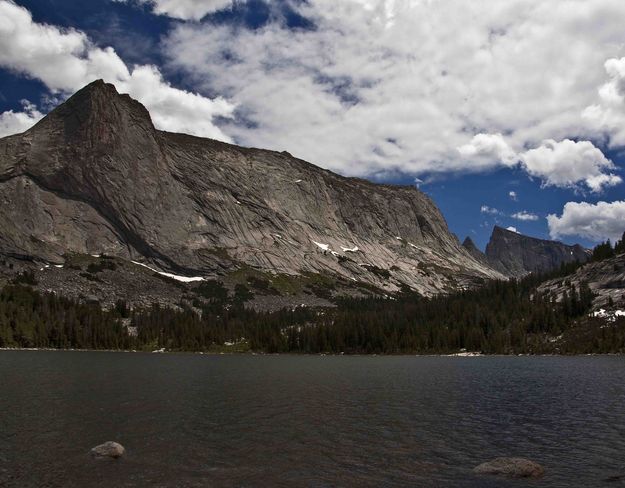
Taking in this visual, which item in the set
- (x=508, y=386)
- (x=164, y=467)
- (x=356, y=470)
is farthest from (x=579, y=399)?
(x=164, y=467)

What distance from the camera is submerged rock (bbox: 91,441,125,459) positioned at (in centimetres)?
3931

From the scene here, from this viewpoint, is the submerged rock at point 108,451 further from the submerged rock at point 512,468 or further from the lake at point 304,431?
the submerged rock at point 512,468

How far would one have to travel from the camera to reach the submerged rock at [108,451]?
39312 mm

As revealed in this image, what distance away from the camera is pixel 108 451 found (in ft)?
130

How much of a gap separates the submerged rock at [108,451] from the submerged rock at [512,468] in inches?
996

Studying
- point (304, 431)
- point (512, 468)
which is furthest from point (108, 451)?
point (512, 468)

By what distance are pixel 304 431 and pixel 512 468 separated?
20.0 m

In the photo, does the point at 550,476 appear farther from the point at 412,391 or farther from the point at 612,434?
the point at 412,391

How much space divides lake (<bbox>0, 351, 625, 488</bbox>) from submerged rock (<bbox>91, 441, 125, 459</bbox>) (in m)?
0.74

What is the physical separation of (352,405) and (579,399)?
29.0 meters

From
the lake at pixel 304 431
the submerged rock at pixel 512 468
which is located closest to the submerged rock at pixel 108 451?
the lake at pixel 304 431

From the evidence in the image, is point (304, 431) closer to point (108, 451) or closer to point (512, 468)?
point (108, 451)

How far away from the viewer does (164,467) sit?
122 ft

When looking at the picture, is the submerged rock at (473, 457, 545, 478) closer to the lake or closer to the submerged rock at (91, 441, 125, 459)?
the lake
